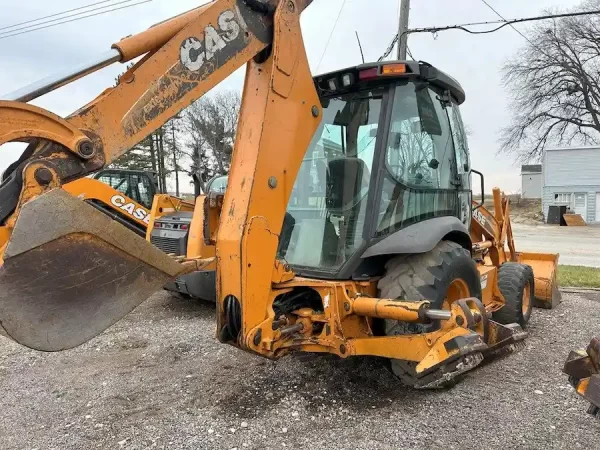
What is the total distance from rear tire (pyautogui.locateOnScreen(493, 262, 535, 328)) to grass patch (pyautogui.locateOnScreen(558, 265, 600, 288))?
314 centimetres

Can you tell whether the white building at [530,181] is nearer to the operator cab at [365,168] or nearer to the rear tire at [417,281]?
the operator cab at [365,168]

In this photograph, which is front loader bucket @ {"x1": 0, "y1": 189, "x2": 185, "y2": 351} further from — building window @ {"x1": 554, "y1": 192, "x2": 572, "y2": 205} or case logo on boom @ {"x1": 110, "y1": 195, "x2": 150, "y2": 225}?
building window @ {"x1": 554, "y1": 192, "x2": 572, "y2": 205}

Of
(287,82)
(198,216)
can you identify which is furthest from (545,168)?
(287,82)

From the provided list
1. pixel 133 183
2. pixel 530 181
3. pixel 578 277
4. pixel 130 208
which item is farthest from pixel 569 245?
pixel 530 181

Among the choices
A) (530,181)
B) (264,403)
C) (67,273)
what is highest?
(530,181)

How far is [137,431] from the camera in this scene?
133 inches

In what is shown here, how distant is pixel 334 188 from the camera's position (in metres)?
3.95

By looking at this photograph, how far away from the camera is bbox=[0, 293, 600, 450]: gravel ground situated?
10.7ft

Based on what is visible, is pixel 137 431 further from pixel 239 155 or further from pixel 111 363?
pixel 239 155

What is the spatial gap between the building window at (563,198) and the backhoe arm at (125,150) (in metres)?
31.1

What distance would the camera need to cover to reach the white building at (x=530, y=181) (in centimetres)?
4941

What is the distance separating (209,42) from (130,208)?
6.07 metres

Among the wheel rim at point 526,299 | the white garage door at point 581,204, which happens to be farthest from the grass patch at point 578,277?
the white garage door at point 581,204

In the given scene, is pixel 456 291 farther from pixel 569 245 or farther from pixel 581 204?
pixel 581 204
